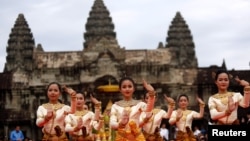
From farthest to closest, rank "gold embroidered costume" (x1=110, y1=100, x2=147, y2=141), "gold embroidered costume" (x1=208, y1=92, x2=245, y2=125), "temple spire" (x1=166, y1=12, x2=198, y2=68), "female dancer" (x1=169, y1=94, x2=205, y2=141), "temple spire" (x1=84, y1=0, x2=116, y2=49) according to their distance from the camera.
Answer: "temple spire" (x1=166, y1=12, x2=198, y2=68), "temple spire" (x1=84, y1=0, x2=116, y2=49), "female dancer" (x1=169, y1=94, x2=205, y2=141), "gold embroidered costume" (x1=208, y1=92, x2=245, y2=125), "gold embroidered costume" (x1=110, y1=100, x2=147, y2=141)

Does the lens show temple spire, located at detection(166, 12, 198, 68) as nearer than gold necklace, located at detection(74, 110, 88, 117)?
No

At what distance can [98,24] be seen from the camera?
7212 centimetres

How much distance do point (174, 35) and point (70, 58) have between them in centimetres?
2553

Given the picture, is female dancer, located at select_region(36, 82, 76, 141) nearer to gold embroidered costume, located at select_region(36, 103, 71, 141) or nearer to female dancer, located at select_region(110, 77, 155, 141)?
gold embroidered costume, located at select_region(36, 103, 71, 141)

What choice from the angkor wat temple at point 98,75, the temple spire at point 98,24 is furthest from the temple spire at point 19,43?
the angkor wat temple at point 98,75

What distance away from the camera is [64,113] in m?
13.2

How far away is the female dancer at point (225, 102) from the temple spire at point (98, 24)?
193 ft

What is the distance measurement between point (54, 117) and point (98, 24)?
59319 mm

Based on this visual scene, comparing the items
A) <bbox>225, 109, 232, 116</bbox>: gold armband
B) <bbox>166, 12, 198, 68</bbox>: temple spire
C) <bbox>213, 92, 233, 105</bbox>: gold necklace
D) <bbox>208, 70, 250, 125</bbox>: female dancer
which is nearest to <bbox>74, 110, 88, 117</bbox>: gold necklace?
<bbox>208, 70, 250, 125</bbox>: female dancer

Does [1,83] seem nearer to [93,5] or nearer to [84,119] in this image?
[93,5]

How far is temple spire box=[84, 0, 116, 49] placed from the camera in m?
72.1

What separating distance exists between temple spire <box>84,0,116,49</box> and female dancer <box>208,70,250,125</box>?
58931 mm

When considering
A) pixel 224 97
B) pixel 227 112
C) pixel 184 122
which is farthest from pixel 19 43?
pixel 227 112

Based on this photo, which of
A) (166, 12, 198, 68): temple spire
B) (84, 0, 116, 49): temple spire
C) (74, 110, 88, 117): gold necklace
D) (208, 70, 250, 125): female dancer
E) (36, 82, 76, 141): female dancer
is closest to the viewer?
(208, 70, 250, 125): female dancer
